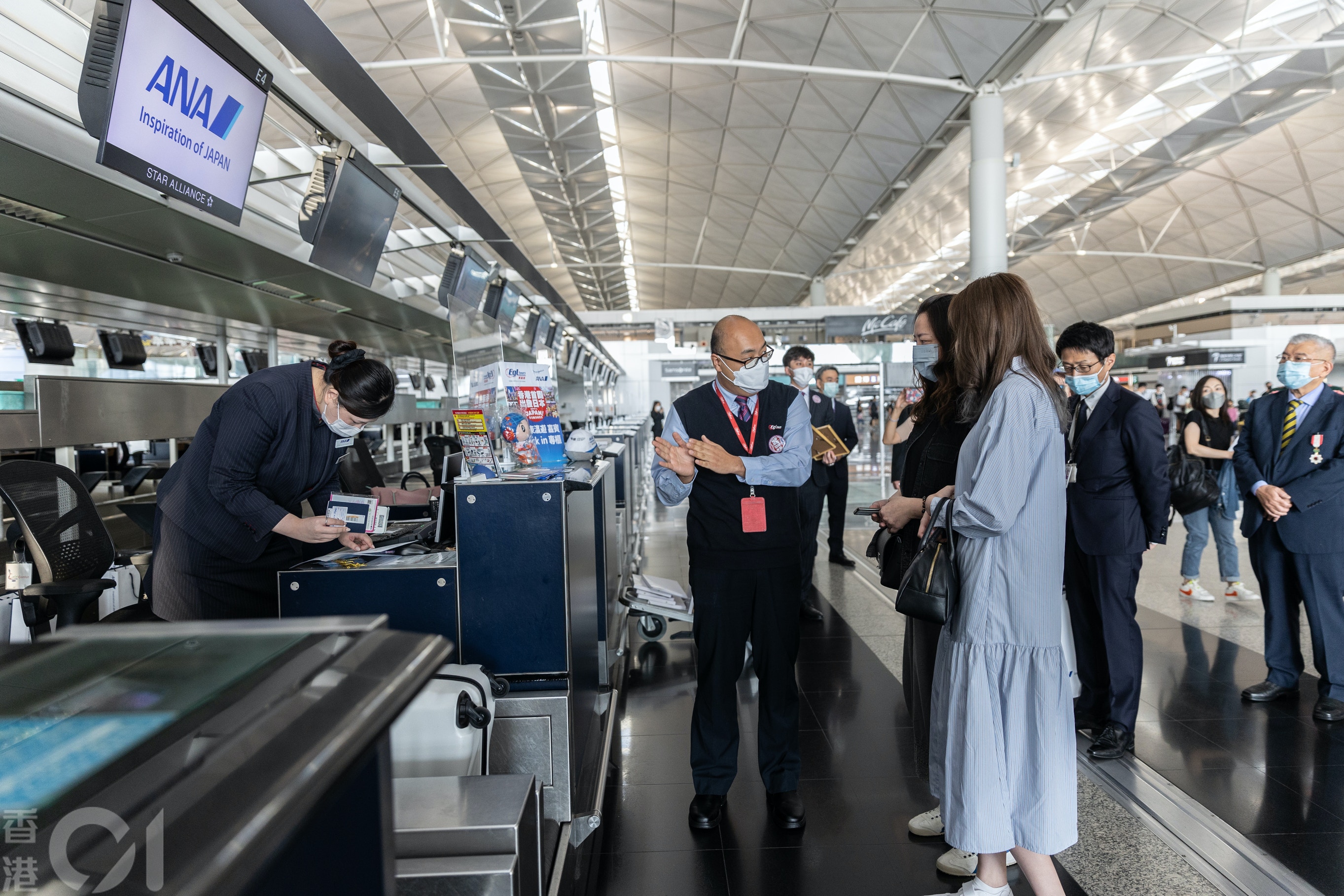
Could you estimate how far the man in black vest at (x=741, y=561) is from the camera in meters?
2.57

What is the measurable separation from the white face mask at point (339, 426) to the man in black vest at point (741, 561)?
991 millimetres

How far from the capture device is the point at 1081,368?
3207 millimetres

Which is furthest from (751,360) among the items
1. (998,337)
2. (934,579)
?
(934,579)

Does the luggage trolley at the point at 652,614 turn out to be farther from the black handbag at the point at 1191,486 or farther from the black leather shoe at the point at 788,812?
the black handbag at the point at 1191,486

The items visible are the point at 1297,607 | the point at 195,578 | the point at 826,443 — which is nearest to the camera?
the point at 195,578

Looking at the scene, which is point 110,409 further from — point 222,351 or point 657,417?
point 657,417

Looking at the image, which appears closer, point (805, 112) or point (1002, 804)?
point (1002, 804)

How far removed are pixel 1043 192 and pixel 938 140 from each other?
7462 millimetres

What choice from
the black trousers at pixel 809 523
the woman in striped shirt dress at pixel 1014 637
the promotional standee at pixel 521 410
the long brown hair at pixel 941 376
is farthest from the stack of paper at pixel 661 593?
the woman in striped shirt dress at pixel 1014 637

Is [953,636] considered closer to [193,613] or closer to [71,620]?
[193,613]

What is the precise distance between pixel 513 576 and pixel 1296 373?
3713 mm

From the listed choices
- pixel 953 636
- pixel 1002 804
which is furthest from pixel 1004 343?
pixel 1002 804

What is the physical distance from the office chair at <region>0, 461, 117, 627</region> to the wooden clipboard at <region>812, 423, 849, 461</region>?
3.48 m

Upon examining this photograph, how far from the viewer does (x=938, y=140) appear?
14.2m
